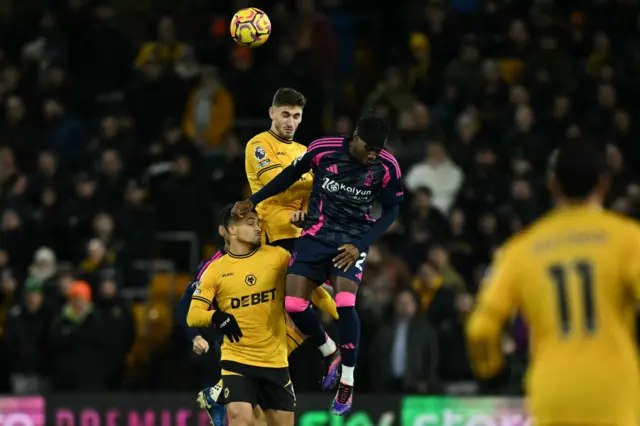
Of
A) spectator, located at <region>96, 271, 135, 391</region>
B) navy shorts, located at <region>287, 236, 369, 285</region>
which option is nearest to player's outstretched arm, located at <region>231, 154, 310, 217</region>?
navy shorts, located at <region>287, 236, 369, 285</region>

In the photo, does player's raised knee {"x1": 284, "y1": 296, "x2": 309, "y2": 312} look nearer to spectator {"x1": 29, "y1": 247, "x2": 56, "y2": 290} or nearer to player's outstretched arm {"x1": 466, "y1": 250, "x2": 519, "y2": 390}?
player's outstretched arm {"x1": 466, "y1": 250, "x2": 519, "y2": 390}

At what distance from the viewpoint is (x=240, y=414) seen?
35.1 ft

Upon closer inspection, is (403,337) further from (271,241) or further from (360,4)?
(360,4)

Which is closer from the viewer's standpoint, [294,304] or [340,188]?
[340,188]

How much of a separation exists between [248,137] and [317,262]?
844 centimetres

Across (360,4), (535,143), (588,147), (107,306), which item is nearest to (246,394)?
(588,147)

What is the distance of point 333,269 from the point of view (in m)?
10.6

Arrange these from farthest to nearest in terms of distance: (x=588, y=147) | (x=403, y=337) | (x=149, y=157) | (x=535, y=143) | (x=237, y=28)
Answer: (x=149, y=157), (x=535, y=143), (x=403, y=337), (x=237, y=28), (x=588, y=147)

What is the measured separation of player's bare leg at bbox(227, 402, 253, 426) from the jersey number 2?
498cm

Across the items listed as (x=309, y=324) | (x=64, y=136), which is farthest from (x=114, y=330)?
(x=309, y=324)

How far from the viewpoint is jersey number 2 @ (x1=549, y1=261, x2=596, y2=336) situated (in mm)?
6000

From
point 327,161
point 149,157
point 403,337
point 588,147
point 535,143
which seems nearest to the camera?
point 588,147

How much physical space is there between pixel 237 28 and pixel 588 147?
5.59 metres

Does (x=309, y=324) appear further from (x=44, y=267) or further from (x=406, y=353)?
(x=44, y=267)
